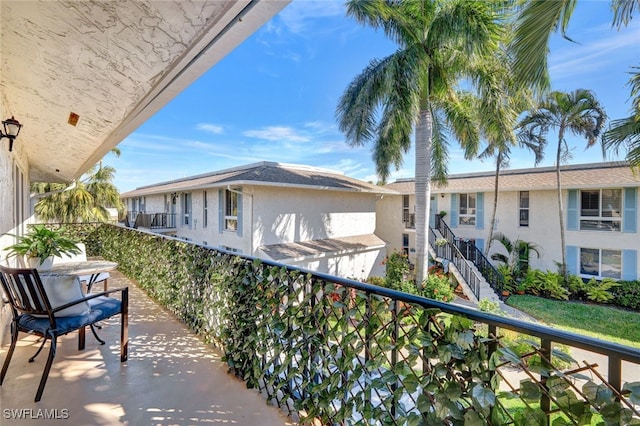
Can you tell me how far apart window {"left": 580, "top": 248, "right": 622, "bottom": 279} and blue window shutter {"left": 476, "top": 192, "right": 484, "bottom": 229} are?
411cm

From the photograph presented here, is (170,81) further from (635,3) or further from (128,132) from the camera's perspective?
(635,3)

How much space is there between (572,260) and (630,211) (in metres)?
2.77

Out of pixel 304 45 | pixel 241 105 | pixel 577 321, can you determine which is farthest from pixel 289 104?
pixel 577 321

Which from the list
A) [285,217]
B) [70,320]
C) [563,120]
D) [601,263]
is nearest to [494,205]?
[563,120]

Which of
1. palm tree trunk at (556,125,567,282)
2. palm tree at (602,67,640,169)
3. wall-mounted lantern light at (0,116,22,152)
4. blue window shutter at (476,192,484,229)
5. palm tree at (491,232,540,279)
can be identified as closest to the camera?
wall-mounted lantern light at (0,116,22,152)

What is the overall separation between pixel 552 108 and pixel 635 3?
917 cm

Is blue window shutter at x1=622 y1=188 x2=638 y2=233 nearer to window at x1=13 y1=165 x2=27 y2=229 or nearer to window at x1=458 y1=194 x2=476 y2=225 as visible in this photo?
window at x1=458 y1=194 x2=476 y2=225

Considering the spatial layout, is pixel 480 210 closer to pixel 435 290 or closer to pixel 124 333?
Answer: pixel 435 290

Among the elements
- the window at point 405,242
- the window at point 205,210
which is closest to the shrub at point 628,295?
the window at point 405,242

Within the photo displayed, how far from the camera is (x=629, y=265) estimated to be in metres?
11.5

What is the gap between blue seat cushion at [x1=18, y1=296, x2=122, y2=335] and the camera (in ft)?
9.02

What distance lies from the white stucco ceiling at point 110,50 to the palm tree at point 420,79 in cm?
766

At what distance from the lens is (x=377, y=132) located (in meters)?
10.6

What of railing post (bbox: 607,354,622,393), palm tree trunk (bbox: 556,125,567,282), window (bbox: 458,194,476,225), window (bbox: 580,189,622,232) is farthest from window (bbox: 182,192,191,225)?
window (bbox: 580,189,622,232)
